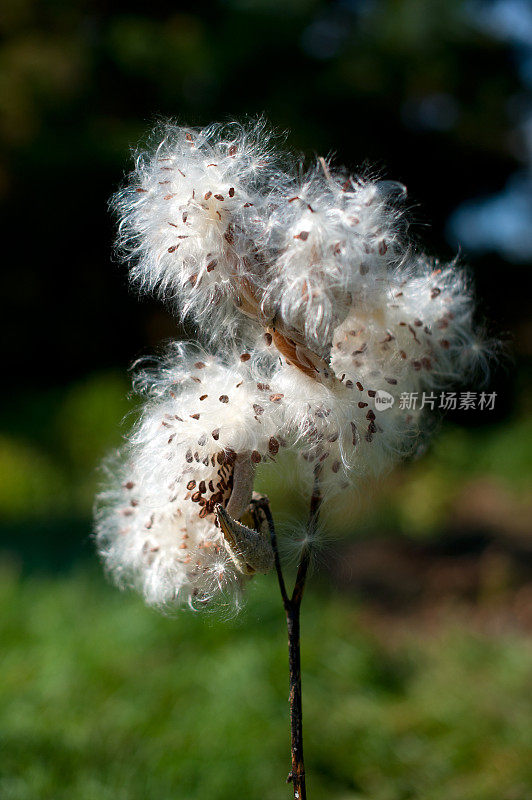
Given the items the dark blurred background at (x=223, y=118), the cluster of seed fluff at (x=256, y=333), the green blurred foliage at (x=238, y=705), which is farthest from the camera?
the dark blurred background at (x=223, y=118)

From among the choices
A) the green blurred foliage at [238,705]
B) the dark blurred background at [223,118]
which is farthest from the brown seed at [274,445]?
the dark blurred background at [223,118]

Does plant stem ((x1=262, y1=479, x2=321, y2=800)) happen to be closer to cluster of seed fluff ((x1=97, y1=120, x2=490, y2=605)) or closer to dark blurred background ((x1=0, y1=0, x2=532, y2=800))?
cluster of seed fluff ((x1=97, y1=120, x2=490, y2=605))

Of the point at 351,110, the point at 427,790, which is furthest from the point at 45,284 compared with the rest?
the point at 427,790

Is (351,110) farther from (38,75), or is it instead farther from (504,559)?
(504,559)

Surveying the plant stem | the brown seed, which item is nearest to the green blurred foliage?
the plant stem

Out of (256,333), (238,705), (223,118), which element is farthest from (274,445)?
(223,118)

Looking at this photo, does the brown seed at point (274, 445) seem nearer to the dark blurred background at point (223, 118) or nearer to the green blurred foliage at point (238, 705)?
the green blurred foliage at point (238, 705)

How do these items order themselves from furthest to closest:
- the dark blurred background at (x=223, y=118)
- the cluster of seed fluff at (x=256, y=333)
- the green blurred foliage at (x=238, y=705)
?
1. the dark blurred background at (x=223, y=118)
2. the green blurred foliage at (x=238, y=705)
3. the cluster of seed fluff at (x=256, y=333)

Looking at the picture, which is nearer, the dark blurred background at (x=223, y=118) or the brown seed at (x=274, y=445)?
the brown seed at (x=274, y=445)
